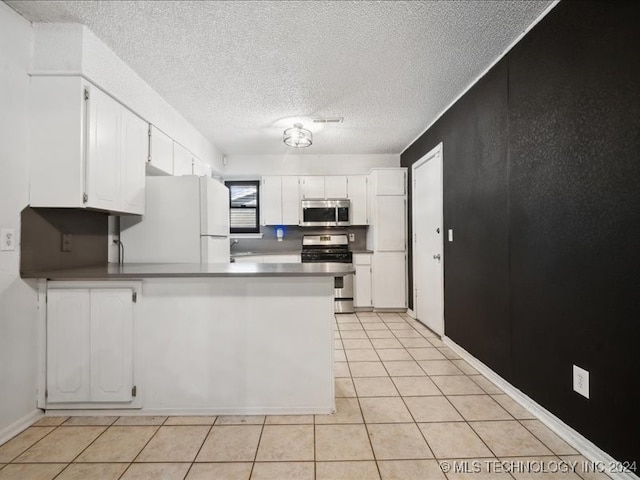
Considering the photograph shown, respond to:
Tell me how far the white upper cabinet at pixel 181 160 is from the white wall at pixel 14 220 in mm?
1257

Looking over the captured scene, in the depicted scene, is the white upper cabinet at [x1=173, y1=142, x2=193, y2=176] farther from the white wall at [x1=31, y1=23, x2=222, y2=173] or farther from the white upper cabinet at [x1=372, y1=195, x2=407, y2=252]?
the white upper cabinet at [x1=372, y1=195, x2=407, y2=252]

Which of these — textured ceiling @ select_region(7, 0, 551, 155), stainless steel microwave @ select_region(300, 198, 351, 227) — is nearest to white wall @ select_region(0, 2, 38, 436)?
textured ceiling @ select_region(7, 0, 551, 155)

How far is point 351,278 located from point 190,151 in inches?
109

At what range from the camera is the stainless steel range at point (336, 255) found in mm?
4516

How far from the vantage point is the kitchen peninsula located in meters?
1.88

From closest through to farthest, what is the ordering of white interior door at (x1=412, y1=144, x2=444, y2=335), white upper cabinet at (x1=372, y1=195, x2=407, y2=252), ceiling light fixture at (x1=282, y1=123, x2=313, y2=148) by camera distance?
white interior door at (x1=412, y1=144, x2=444, y2=335) → ceiling light fixture at (x1=282, y1=123, x2=313, y2=148) → white upper cabinet at (x1=372, y1=195, x2=407, y2=252)

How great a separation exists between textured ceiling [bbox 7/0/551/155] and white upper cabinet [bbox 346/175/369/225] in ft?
4.94

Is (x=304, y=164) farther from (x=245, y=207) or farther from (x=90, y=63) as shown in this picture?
(x=90, y=63)

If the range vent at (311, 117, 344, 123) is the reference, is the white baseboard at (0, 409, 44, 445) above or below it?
below

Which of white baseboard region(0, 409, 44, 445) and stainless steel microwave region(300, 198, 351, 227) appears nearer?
white baseboard region(0, 409, 44, 445)

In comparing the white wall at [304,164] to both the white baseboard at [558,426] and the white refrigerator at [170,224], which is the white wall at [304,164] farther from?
the white baseboard at [558,426]

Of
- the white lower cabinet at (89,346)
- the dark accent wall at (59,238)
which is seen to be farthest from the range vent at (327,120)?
the white lower cabinet at (89,346)

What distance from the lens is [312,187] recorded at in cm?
482

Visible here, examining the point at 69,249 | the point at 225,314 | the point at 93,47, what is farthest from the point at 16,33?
the point at 225,314
